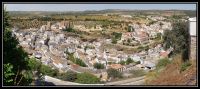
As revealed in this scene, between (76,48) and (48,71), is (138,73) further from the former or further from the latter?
(48,71)

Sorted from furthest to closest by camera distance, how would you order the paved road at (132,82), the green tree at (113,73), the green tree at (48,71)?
the green tree at (48,71) < the green tree at (113,73) < the paved road at (132,82)

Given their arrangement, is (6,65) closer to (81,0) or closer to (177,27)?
(81,0)

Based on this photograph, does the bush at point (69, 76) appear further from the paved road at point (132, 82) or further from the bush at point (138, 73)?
the bush at point (138, 73)

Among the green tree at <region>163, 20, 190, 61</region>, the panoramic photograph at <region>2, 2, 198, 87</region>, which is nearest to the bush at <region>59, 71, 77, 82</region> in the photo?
the panoramic photograph at <region>2, 2, 198, 87</region>

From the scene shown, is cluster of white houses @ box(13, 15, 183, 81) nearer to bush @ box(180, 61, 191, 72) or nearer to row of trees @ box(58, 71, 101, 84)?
row of trees @ box(58, 71, 101, 84)

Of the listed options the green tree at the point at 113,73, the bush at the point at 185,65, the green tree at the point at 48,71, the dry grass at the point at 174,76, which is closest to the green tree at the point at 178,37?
→ the bush at the point at 185,65

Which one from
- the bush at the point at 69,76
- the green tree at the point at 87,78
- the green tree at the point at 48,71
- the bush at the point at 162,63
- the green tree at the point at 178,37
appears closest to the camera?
the green tree at the point at 87,78

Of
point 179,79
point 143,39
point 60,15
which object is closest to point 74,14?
point 60,15
